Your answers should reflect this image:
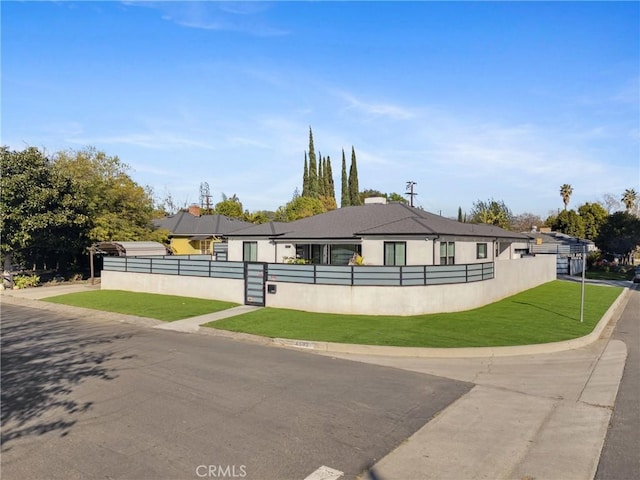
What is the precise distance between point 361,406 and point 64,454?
15.7 ft

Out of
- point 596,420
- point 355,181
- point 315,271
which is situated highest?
point 355,181

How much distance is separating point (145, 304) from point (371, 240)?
37.7ft

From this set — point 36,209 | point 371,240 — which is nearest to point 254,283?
point 371,240

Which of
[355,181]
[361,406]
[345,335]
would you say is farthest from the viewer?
[355,181]

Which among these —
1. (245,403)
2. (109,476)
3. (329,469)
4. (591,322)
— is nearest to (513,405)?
(329,469)

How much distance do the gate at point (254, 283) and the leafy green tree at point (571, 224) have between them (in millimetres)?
54280

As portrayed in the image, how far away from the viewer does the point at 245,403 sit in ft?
25.9

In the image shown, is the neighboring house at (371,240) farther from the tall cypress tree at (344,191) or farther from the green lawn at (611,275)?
the tall cypress tree at (344,191)

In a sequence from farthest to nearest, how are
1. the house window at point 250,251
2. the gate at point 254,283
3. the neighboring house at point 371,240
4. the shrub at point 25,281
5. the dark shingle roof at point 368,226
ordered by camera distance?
the house window at point 250,251 → the shrub at point 25,281 → the dark shingle roof at point 368,226 → the neighboring house at point 371,240 → the gate at point 254,283

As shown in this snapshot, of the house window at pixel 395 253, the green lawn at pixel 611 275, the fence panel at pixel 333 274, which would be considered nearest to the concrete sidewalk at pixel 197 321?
the fence panel at pixel 333 274

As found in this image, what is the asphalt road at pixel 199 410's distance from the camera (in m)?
5.75

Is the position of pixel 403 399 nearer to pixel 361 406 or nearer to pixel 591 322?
→ pixel 361 406

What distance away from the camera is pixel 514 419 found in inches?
290

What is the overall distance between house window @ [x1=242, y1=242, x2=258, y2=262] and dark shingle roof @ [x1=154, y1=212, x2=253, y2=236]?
1387cm
